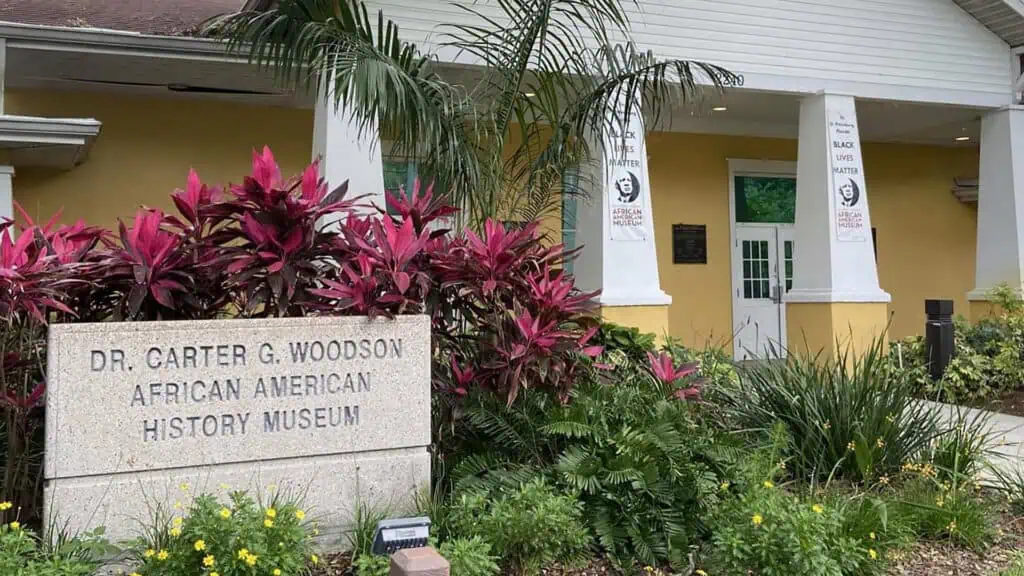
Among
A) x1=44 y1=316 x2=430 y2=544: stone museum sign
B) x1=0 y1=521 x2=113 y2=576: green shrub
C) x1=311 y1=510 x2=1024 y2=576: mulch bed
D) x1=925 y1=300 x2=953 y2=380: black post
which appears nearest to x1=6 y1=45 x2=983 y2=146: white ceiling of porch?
x1=925 y1=300 x2=953 y2=380: black post

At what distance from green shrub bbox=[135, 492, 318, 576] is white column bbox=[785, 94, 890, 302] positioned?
847cm

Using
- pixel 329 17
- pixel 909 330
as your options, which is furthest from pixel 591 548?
pixel 909 330

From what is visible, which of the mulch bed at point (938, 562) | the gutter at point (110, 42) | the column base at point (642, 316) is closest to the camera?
the mulch bed at point (938, 562)

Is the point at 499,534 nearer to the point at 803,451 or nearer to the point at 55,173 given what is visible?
the point at 803,451

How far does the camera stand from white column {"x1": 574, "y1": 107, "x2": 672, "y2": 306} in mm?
9273

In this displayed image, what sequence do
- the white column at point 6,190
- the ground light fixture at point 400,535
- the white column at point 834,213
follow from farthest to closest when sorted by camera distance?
the white column at point 834,213 → the white column at point 6,190 → the ground light fixture at point 400,535

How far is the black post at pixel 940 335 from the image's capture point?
9.23 meters

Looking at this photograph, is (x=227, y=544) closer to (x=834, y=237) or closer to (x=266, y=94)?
(x=266, y=94)

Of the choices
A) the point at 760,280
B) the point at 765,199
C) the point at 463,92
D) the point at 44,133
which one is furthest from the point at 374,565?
the point at 765,199

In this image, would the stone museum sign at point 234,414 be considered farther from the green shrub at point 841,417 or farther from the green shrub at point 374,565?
the green shrub at point 841,417

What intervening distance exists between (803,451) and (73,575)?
4.10 metres

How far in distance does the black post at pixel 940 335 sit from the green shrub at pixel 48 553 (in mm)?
8836

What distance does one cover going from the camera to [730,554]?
3582 mm

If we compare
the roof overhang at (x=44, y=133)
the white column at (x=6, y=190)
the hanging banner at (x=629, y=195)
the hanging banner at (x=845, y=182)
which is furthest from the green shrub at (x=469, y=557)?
the hanging banner at (x=845, y=182)
